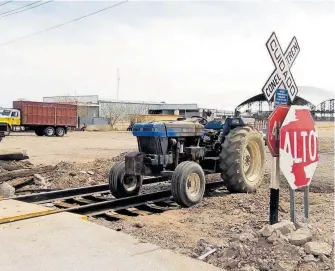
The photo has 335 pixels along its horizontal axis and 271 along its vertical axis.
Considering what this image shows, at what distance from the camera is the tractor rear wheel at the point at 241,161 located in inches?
341

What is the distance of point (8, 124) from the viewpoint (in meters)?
34.6

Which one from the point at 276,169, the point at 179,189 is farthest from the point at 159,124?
the point at 276,169

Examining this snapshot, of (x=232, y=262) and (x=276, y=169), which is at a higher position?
(x=276, y=169)

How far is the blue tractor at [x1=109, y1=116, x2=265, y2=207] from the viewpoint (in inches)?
313

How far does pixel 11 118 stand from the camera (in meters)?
35.1

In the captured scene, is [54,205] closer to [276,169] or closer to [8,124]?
[276,169]

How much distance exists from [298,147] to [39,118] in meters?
33.3

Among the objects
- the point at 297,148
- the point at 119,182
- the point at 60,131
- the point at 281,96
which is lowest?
the point at 119,182

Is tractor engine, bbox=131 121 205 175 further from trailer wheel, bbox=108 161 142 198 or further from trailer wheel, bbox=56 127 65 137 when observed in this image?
trailer wheel, bbox=56 127 65 137

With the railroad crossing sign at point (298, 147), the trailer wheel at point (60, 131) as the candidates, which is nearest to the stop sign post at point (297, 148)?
the railroad crossing sign at point (298, 147)

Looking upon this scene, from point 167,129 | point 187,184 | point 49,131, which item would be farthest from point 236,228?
point 49,131

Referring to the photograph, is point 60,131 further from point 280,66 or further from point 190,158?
point 280,66

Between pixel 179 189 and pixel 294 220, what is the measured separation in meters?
2.47

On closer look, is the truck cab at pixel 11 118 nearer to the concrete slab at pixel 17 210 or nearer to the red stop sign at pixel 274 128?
the concrete slab at pixel 17 210
